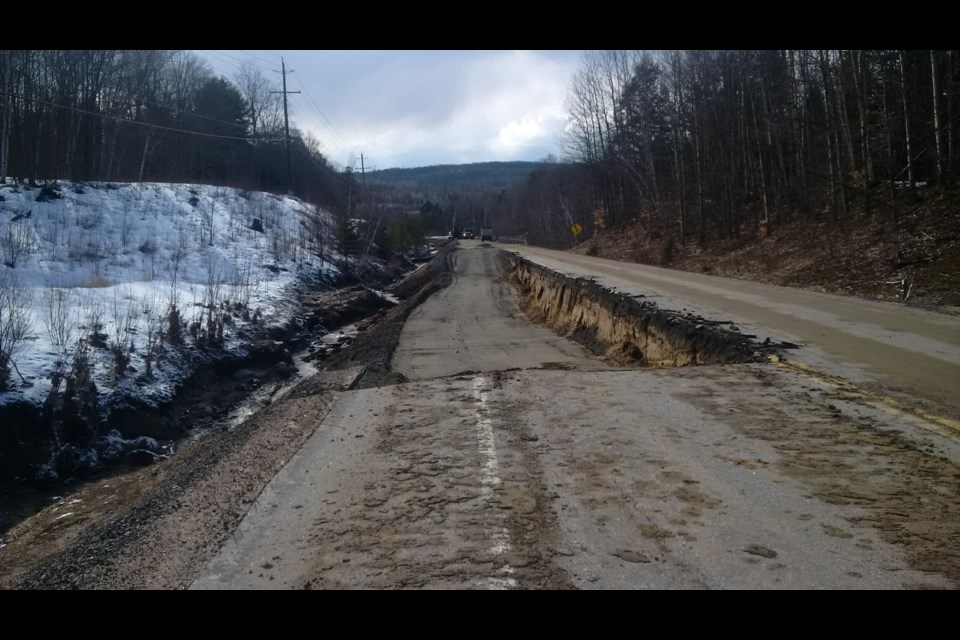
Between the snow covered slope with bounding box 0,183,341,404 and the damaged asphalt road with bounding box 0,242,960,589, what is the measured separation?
21.5 feet

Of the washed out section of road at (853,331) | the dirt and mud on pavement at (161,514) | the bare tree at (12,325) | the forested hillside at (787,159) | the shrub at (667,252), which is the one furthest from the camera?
the shrub at (667,252)

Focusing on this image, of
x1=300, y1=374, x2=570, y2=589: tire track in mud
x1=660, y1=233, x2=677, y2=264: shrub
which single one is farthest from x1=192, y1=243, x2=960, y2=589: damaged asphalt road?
x1=660, y1=233, x2=677, y2=264: shrub

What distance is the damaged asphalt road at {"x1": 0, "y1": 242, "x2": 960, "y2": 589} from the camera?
3.98m

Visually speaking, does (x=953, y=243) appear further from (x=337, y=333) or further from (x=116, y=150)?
(x=116, y=150)

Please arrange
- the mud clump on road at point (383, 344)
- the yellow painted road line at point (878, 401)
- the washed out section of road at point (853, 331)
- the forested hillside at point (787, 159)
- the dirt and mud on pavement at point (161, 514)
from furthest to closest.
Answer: the forested hillside at point (787, 159), the mud clump on road at point (383, 344), the washed out section of road at point (853, 331), the yellow painted road line at point (878, 401), the dirt and mud on pavement at point (161, 514)

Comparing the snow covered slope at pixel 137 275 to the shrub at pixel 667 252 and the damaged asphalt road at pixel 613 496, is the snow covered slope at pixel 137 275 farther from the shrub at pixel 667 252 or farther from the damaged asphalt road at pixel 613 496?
the shrub at pixel 667 252

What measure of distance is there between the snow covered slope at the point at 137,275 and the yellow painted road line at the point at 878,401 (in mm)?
12408

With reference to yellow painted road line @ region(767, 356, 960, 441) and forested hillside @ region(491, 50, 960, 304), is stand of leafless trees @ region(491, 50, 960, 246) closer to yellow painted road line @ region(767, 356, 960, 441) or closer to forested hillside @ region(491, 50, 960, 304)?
forested hillside @ region(491, 50, 960, 304)

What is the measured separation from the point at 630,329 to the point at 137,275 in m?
17.5

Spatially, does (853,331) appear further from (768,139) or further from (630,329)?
(768,139)

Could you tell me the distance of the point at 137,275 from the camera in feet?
76.3

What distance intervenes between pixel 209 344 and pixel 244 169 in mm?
47452

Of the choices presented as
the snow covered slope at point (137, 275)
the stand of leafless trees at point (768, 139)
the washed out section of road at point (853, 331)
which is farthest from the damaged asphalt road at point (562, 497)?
the stand of leafless trees at point (768, 139)

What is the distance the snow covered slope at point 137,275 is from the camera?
14297 millimetres
